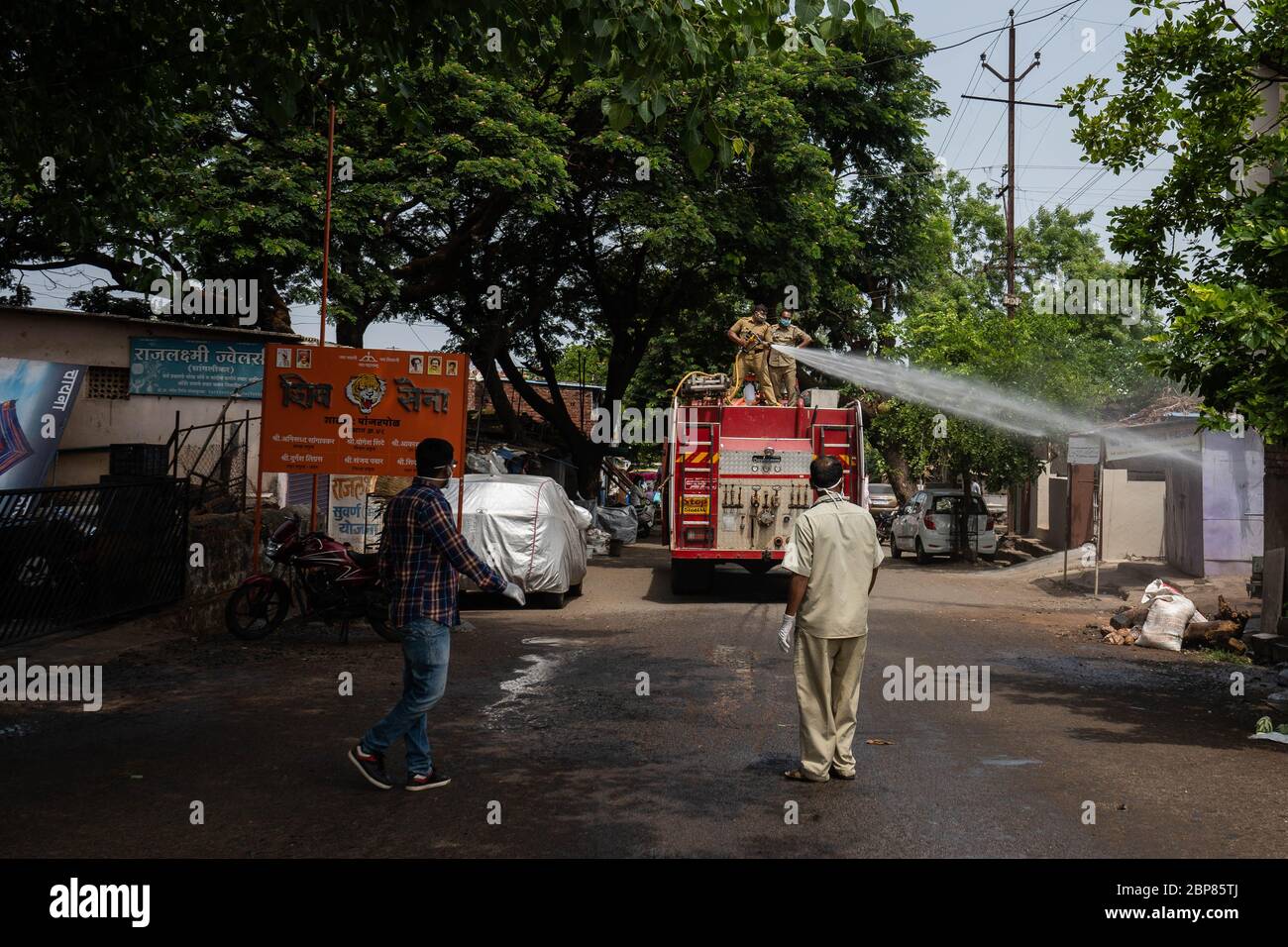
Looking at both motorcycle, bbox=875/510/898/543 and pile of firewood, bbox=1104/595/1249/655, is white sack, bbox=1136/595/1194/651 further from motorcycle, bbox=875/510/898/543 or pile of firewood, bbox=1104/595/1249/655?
motorcycle, bbox=875/510/898/543

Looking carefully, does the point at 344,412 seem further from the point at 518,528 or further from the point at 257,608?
the point at 518,528

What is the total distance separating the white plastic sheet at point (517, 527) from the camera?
1411cm

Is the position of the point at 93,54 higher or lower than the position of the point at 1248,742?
higher

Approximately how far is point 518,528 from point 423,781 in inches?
316

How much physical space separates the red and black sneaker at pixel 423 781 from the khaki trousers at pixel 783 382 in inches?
438

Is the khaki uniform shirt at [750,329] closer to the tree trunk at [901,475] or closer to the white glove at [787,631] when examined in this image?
the white glove at [787,631]

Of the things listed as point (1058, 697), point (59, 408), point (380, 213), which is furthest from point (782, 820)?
point (380, 213)

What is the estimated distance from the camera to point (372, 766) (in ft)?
20.3

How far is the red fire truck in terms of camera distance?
51.5 ft

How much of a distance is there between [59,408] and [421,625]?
1007cm

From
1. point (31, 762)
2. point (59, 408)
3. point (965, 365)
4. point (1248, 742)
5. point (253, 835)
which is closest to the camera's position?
point (253, 835)

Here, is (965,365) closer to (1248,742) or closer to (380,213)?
(380,213)

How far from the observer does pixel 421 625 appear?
615 centimetres

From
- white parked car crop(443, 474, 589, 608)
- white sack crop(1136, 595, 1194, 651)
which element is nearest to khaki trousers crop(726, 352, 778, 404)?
white parked car crop(443, 474, 589, 608)
